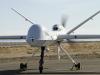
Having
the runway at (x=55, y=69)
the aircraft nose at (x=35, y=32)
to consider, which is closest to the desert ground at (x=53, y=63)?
the runway at (x=55, y=69)

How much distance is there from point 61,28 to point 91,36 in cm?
286

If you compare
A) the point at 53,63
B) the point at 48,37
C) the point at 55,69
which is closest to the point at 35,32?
the point at 48,37

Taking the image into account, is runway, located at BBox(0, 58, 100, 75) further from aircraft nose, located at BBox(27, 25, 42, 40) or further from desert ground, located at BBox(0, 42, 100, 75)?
aircraft nose, located at BBox(27, 25, 42, 40)

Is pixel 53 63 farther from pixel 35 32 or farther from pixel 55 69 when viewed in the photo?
pixel 35 32

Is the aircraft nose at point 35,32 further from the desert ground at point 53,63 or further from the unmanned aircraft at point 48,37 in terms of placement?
the desert ground at point 53,63

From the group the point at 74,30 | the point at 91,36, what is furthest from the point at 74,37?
the point at 74,30

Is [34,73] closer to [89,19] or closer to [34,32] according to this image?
[34,32]

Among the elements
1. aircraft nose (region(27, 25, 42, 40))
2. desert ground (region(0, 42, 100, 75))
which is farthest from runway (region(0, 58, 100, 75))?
aircraft nose (region(27, 25, 42, 40))

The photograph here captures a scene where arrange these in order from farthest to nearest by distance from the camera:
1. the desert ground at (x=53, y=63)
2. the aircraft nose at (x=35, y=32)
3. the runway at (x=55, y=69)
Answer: the desert ground at (x=53, y=63) → the runway at (x=55, y=69) → the aircraft nose at (x=35, y=32)

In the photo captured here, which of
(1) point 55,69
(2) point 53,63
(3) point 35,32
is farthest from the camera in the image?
(2) point 53,63

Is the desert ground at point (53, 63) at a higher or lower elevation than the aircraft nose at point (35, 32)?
lower

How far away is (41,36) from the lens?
24844 mm

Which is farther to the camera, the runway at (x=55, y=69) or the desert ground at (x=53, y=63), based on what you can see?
the desert ground at (x=53, y=63)

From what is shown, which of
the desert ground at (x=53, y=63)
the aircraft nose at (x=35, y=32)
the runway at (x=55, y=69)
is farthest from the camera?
the desert ground at (x=53, y=63)
